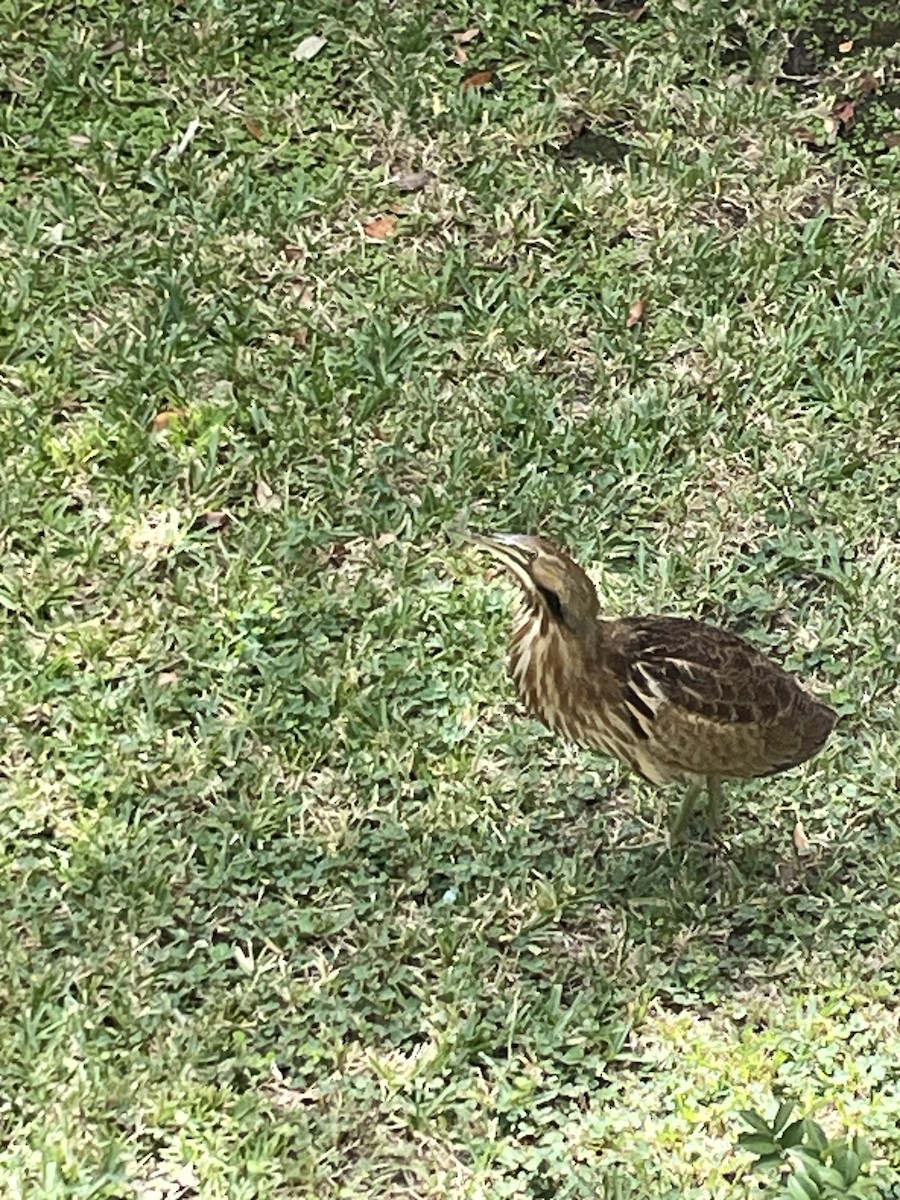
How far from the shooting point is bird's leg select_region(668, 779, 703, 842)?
15.1 feet

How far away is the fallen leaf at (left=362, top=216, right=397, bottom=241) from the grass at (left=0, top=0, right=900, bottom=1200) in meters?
0.03

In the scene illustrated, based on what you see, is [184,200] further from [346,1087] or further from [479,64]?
[346,1087]

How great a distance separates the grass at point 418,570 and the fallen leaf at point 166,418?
29 mm

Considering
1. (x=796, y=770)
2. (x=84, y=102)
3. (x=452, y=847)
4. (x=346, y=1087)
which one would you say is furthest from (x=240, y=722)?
(x=84, y=102)

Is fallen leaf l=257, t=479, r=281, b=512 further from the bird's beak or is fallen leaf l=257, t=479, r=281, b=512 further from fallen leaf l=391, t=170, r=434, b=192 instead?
fallen leaf l=391, t=170, r=434, b=192

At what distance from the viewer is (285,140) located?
666 centimetres

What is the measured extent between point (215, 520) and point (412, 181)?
1703 mm

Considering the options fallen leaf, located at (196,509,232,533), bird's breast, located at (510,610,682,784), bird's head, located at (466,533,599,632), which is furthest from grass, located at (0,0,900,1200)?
bird's head, located at (466,533,599,632)

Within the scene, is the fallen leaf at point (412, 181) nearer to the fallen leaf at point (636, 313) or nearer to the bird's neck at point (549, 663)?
the fallen leaf at point (636, 313)

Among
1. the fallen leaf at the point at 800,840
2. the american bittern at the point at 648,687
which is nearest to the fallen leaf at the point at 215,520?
the american bittern at the point at 648,687

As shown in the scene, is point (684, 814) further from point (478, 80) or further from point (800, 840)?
point (478, 80)

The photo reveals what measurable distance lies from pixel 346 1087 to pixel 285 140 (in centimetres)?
367

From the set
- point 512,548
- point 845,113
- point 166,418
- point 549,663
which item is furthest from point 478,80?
point 549,663

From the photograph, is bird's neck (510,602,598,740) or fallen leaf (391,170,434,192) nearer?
bird's neck (510,602,598,740)
